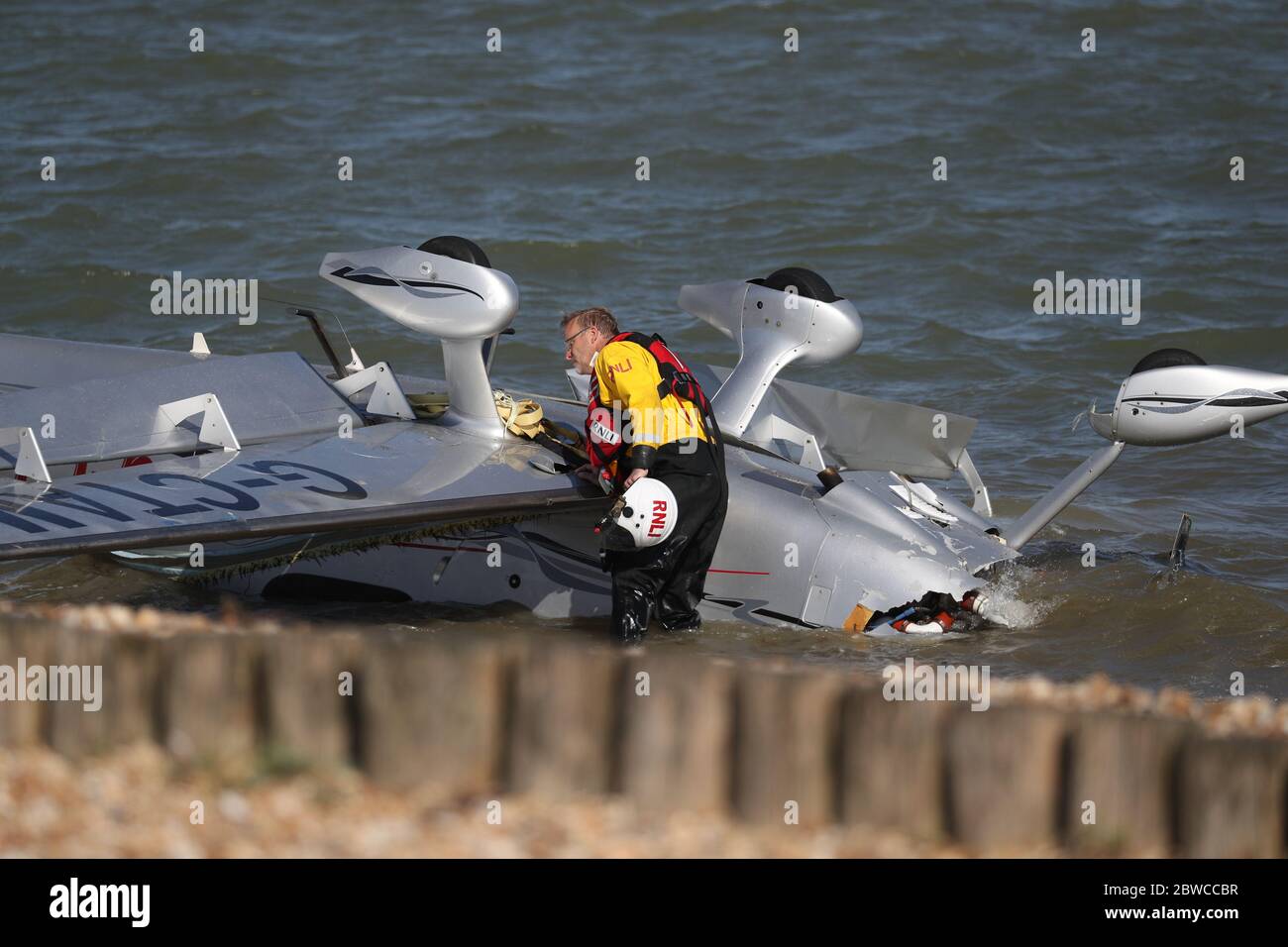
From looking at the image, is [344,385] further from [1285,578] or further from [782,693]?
[1285,578]

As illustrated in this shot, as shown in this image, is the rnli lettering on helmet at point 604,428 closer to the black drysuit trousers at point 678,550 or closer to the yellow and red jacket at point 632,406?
the yellow and red jacket at point 632,406

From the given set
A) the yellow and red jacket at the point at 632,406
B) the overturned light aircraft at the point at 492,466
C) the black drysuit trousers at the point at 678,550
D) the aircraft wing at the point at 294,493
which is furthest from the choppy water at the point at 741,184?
the yellow and red jacket at the point at 632,406

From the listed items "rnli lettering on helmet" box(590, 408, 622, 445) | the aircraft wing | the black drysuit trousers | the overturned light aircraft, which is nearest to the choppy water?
the overturned light aircraft

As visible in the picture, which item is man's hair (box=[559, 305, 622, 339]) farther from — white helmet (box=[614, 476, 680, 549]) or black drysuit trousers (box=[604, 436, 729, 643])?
white helmet (box=[614, 476, 680, 549])

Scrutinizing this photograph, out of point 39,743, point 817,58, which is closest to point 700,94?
point 817,58

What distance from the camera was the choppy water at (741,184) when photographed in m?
13.9

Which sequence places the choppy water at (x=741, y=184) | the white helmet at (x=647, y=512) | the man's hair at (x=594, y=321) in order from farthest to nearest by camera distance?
the choppy water at (x=741, y=184) → the man's hair at (x=594, y=321) → the white helmet at (x=647, y=512)

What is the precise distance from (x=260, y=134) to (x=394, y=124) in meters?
1.90

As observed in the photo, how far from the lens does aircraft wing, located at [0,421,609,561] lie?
6285 millimetres

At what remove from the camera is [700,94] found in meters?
21.9

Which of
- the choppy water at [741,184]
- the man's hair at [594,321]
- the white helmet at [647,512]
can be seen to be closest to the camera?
Result: the white helmet at [647,512]

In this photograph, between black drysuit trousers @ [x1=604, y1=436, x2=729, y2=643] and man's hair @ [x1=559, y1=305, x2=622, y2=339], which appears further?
man's hair @ [x1=559, y1=305, x2=622, y2=339]

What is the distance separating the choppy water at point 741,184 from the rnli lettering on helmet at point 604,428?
307cm
